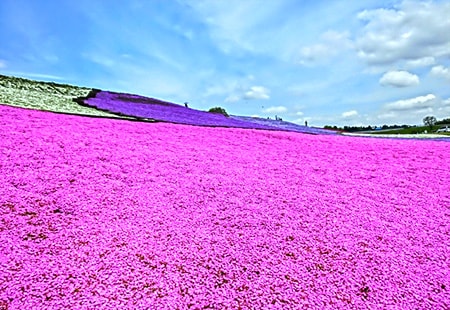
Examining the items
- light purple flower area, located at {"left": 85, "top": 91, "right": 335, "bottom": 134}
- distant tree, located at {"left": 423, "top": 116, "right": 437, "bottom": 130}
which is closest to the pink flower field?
light purple flower area, located at {"left": 85, "top": 91, "right": 335, "bottom": 134}

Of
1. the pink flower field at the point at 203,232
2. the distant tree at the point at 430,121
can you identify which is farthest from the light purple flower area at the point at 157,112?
the distant tree at the point at 430,121

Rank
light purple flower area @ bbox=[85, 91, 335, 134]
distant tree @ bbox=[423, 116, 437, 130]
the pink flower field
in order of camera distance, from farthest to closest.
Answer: distant tree @ bbox=[423, 116, 437, 130] → light purple flower area @ bbox=[85, 91, 335, 134] → the pink flower field

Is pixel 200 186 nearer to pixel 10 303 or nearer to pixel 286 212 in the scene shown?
pixel 286 212

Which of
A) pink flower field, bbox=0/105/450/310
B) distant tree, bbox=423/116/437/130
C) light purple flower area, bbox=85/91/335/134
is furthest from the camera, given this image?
distant tree, bbox=423/116/437/130

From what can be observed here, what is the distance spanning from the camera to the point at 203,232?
144 inches

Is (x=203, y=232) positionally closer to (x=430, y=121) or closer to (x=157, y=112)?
(x=157, y=112)

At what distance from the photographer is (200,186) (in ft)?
→ 17.0

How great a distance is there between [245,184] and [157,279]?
9.80ft

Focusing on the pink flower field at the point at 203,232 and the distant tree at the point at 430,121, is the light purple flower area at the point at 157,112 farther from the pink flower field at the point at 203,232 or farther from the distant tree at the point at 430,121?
the distant tree at the point at 430,121

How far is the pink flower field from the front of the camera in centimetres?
266

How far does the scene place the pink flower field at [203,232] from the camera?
8.74 feet

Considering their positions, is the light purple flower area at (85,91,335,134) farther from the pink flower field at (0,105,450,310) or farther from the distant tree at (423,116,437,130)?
the distant tree at (423,116,437,130)

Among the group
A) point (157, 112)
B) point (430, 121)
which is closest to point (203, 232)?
point (157, 112)

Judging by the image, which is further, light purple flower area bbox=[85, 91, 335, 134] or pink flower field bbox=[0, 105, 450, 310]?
light purple flower area bbox=[85, 91, 335, 134]
